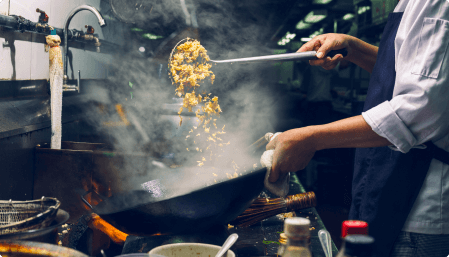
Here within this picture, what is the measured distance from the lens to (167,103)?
289 cm

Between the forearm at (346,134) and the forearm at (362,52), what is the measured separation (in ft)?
2.24

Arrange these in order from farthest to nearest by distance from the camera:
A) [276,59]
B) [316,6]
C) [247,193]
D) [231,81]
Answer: [316,6] → [231,81] → [276,59] → [247,193]

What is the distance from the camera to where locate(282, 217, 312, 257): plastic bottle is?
1.73 feet

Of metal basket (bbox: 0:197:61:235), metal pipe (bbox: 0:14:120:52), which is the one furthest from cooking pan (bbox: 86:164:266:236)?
metal pipe (bbox: 0:14:120:52)

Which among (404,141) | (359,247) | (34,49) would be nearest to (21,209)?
(359,247)

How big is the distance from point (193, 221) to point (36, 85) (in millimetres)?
1530

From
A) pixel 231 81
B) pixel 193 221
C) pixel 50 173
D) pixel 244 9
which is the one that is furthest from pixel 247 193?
pixel 231 81

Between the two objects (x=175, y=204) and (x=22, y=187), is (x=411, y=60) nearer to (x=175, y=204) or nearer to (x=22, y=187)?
(x=175, y=204)

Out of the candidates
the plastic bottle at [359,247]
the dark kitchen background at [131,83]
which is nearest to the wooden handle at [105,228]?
the dark kitchen background at [131,83]

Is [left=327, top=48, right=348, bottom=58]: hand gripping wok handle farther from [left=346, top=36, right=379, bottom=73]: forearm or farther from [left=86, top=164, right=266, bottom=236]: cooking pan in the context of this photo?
[left=86, top=164, right=266, bottom=236]: cooking pan

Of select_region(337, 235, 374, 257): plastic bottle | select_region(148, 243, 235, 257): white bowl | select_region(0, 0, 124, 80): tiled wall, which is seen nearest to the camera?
select_region(337, 235, 374, 257): plastic bottle

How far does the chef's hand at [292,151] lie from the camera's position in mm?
988

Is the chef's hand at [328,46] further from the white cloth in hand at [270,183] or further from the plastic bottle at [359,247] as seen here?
the plastic bottle at [359,247]

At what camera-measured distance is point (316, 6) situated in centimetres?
456
